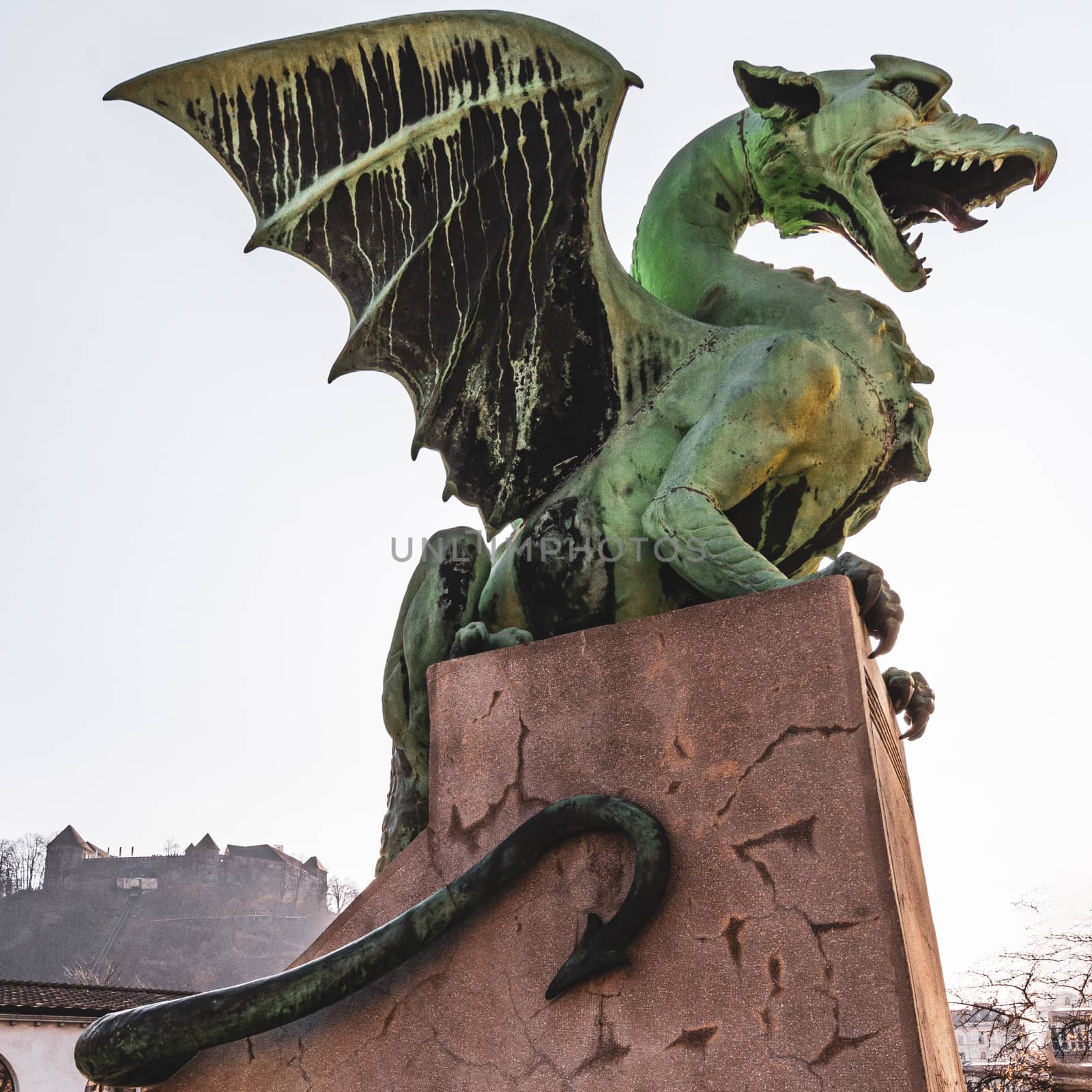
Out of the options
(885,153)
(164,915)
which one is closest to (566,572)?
(885,153)

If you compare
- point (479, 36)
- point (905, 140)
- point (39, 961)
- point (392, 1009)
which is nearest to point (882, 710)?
point (392, 1009)

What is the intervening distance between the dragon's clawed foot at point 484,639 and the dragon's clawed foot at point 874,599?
28.0 inches

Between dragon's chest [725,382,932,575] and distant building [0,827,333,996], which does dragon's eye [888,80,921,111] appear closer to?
dragon's chest [725,382,932,575]

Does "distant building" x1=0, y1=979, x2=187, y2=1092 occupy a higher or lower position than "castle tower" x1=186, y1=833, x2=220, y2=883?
lower

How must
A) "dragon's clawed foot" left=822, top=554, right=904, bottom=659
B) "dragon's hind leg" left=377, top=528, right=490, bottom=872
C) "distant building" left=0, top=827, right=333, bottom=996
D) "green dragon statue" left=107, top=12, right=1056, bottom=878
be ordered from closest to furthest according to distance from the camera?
"dragon's clawed foot" left=822, top=554, right=904, bottom=659, "green dragon statue" left=107, top=12, right=1056, bottom=878, "dragon's hind leg" left=377, top=528, right=490, bottom=872, "distant building" left=0, top=827, right=333, bottom=996

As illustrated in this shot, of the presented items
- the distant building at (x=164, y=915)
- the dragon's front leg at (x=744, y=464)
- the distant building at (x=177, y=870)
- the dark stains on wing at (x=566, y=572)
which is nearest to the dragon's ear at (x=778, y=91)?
the dragon's front leg at (x=744, y=464)

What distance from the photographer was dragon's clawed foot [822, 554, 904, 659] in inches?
88.3

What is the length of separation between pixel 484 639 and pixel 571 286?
1025 millimetres

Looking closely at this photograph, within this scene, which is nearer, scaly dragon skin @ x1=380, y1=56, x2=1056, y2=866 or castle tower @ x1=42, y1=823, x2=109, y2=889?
scaly dragon skin @ x1=380, y1=56, x2=1056, y2=866

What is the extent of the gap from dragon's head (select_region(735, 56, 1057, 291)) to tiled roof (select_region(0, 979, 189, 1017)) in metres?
16.0

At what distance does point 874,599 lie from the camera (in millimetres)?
2244

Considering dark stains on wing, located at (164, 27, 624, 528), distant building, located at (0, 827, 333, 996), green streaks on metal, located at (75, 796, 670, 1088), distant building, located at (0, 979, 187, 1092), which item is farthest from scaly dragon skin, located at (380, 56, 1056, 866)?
distant building, located at (0, 827, 333, 996)

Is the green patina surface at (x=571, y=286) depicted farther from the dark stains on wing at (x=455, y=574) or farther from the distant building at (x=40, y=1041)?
the distant building at (x=40, y=1041)

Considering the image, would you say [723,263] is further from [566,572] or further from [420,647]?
[420,647]
